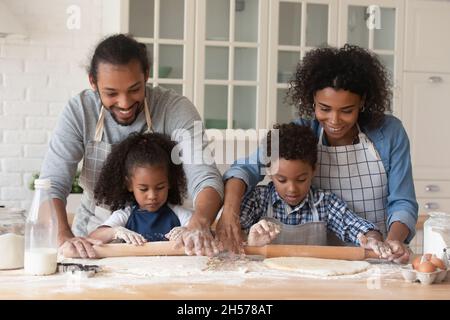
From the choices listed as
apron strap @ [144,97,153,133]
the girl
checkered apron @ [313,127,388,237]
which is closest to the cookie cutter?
the girl

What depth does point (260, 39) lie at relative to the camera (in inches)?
131

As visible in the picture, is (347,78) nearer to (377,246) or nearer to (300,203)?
(300,203)

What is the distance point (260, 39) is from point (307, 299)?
2.39 metres

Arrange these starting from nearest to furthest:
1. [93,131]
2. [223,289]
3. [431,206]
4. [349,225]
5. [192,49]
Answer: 1. [223,289]
2. [349,225]
3. [93,131]
4. [192,49]
5. [431,206]

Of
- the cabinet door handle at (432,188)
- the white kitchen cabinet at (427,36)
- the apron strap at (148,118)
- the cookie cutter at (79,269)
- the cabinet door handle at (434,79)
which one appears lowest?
the cabinet door handle at (432,188)

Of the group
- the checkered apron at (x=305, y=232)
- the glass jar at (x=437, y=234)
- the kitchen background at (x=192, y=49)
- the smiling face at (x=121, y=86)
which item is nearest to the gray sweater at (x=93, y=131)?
the smiling face at (x=121, y=86)

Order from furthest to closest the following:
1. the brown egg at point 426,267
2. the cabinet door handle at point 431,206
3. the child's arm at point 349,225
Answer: the cabinet door handle at point 431,206, the child's arm at point 349,225, the brown egg at point 426,267

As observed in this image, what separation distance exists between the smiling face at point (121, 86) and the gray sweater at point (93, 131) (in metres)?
0.10

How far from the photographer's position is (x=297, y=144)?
1.68 meters

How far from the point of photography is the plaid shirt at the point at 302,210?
1672 millimetres

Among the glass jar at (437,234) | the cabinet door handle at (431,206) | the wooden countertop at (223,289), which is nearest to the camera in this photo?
the wooden countertop at (223,289)

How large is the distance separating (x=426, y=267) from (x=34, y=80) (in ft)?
8.60

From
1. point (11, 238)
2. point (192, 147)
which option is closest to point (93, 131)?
point (192, 147)

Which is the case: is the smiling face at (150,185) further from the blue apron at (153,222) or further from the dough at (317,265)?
the dough at (317,265)
